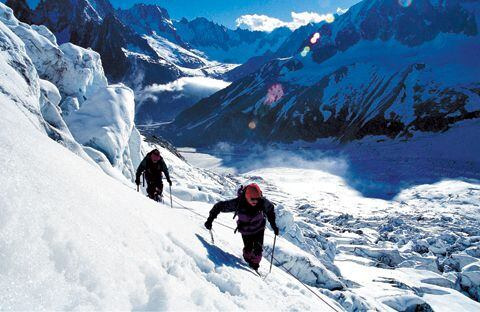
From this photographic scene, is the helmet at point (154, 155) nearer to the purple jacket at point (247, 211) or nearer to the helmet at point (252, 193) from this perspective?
the purple jacket at point (247, 211)

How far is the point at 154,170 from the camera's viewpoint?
1088cm

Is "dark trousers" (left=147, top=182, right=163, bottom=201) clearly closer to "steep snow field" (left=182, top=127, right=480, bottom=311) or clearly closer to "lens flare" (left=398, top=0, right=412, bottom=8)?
"steep snow field" (left=182, top=127, right=480, bottom=311)

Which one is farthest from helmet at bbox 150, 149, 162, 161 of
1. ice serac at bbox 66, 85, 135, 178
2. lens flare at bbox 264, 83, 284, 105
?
lens flare at bbox 264, 83, 284, 105

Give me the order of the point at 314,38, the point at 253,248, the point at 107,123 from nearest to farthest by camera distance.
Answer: the point at 253,248, the point at 107,123, the point at 314,38

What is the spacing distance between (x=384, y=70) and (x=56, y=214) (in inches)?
5519

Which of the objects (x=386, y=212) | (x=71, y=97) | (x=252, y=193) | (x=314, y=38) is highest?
(x=314, y=38)

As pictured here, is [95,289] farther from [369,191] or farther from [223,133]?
[223,133]

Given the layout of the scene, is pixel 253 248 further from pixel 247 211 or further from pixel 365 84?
pixel 365 84

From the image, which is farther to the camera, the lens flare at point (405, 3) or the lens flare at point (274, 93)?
the lens flare at point (405, 3)

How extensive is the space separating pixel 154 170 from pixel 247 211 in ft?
14.9

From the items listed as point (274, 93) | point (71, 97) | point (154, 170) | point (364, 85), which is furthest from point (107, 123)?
point (274, 93)

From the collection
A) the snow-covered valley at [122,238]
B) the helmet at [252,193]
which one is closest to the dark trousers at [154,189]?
the snow-covered valley at [122,238]

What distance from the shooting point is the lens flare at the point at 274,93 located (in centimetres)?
14362

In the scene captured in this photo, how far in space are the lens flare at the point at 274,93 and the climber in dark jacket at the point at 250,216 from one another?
5410 inches
